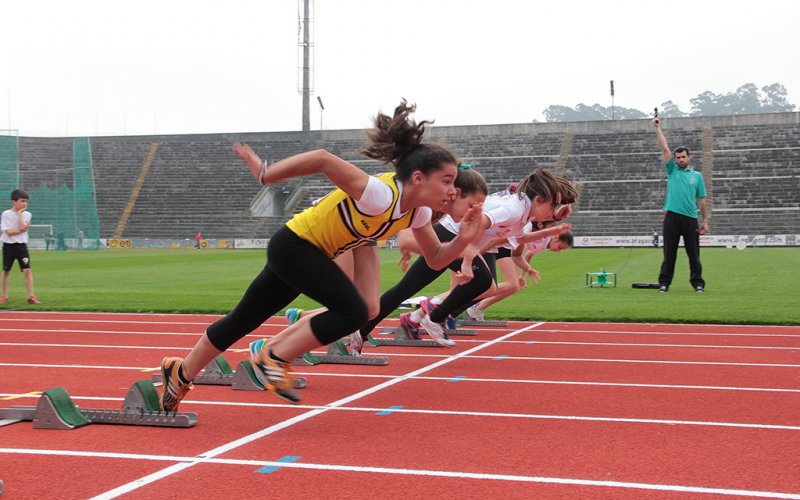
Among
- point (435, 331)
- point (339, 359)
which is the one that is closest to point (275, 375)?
point (339, 359)

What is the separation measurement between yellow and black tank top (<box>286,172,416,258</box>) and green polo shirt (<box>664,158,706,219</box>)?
32.9 ft

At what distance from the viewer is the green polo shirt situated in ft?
45.4

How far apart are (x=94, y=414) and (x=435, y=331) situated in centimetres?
412

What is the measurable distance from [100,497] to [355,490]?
1002 mm

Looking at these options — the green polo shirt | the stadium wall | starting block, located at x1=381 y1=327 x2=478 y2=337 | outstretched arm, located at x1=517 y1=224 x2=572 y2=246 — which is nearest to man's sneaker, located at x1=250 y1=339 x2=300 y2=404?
outstretched arm, located at x1=517 y1=224 x2=572 y2=246

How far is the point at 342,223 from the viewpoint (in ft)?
15.4

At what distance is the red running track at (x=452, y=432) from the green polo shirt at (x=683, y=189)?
238 inches

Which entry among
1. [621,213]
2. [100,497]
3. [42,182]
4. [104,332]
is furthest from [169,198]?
[100,497]

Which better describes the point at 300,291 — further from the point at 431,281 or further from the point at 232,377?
the point at 431,281

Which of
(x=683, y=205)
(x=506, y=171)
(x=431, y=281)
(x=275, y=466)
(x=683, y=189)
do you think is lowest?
(x=275, y=466)

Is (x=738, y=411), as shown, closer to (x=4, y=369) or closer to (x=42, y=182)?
(x=4, y=369)

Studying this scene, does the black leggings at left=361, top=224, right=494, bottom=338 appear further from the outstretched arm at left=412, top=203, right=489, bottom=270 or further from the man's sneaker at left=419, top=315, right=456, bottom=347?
the outstretched arm at left=412, top=203, right=489, bottom=270

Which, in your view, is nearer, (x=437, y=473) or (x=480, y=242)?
(x=437, y=473)

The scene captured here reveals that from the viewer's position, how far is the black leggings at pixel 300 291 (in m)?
4.65
